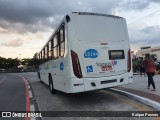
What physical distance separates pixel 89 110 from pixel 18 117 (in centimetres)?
209

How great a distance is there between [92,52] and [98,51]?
0.75 feet

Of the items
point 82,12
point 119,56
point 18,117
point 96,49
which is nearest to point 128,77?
point 119,56

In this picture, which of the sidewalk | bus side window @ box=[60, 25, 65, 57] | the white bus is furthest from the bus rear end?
the sidewalk

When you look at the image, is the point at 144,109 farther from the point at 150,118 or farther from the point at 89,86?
the point at 89,86

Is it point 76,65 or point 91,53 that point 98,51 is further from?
point 76,65

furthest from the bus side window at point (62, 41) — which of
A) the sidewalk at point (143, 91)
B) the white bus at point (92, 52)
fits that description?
the sidewalk at point (143, 91)

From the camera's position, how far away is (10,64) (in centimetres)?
11206

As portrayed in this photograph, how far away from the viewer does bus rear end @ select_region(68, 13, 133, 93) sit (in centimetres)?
819

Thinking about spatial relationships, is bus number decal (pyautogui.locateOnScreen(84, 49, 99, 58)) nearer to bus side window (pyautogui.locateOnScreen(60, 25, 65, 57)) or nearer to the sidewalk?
bus side window (pyautogui.locateOnScreen(60, 25, 65, 57))

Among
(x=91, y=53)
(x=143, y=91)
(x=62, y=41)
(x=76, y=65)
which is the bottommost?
(x=143, y=91)

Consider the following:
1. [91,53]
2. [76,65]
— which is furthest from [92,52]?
[76,65]

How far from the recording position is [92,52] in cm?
842

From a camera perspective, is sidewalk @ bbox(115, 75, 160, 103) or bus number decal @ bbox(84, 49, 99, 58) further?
sidewalk @ bbox(115, 75, 160, 103)

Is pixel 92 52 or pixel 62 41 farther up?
pixel 62 41
